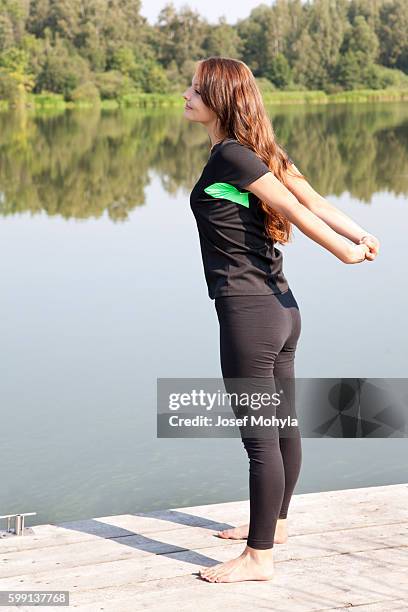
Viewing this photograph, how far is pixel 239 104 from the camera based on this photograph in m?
2.38

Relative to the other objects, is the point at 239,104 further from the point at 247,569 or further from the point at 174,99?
the point at 174,99

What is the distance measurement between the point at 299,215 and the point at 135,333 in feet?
16.0

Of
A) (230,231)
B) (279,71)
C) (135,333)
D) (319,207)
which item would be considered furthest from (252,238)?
(279,71)

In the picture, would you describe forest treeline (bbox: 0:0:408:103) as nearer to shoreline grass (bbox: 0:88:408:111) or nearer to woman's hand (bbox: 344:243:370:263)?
shoreline grass (bbox: 0:88:408:111)

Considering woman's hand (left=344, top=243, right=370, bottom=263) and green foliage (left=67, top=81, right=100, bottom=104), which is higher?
green foliage (left=67, top=81, right=100, bottom=104)

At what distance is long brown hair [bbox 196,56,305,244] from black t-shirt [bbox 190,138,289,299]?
31 mm

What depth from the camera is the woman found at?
2.36 metres

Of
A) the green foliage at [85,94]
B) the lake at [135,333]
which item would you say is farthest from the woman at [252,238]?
the green foliage at [85,94]

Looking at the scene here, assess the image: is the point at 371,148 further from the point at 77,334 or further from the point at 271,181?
the point at 271,181

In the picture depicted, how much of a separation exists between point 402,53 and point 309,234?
2515 inches

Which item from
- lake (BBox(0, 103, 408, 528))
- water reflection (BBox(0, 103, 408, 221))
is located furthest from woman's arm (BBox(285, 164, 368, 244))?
water reflection (BBox(0, 103, 408, 221))

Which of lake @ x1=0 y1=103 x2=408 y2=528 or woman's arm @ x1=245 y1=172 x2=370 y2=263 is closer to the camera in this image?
woman's arm @ x1=245 y1=172 x2=370 y2=263

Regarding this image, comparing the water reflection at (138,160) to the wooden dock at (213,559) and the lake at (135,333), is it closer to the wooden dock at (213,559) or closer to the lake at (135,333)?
the lake at (135,333)

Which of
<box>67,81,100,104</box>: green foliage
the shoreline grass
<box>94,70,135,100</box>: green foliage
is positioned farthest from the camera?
<box>94,70,135,100</box>: green foliage
